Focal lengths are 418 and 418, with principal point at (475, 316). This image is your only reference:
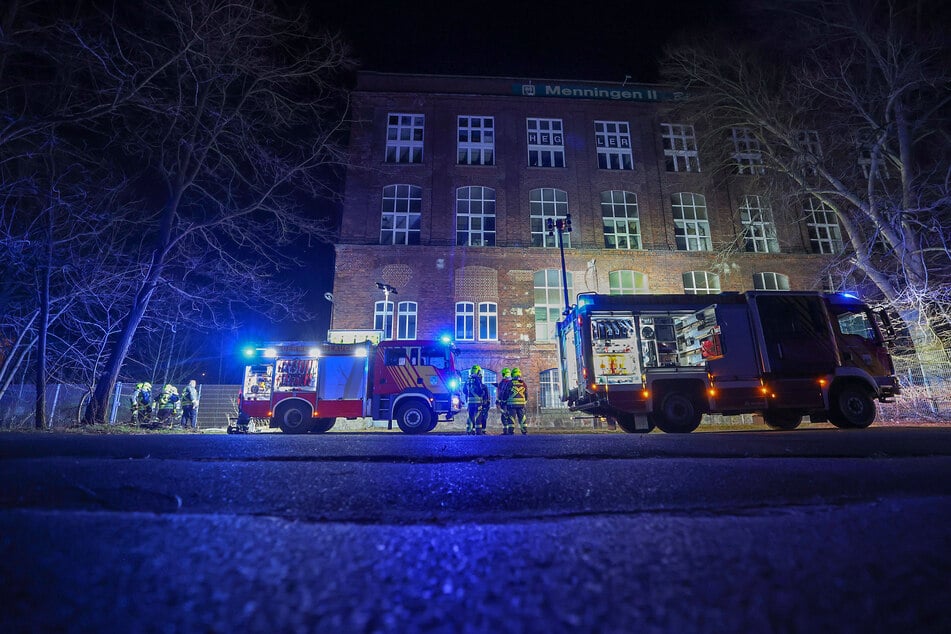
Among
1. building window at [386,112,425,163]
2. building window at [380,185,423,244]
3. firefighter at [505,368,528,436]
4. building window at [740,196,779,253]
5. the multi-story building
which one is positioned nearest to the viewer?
firefighter at [505,368,528,436]

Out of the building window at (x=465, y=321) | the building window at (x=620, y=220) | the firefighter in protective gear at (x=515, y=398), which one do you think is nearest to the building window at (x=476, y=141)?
the building window at (x=620, y=220)

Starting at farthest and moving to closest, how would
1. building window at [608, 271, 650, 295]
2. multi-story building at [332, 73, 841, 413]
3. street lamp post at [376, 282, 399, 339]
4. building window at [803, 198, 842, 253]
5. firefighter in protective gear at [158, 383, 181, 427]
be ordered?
building window at [803, 198, 842, 253]
building window at [608, 271, 650, 295]
multi-story building at [332, 73, 841, 413]
street lamp post at [376, 282, 399, 339]
firefighter in protective gear at [158, 383, 181, 427]

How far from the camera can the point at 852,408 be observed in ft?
32.8

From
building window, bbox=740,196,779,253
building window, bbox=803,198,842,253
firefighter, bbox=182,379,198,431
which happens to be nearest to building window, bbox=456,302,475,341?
firefighter, bbox=182,379,198,431

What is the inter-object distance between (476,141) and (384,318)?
1113 cm

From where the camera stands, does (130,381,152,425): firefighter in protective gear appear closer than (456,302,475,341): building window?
Yes

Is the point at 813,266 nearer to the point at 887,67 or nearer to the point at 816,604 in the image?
the point at 887,67

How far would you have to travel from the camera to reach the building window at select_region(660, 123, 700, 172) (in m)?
23.6

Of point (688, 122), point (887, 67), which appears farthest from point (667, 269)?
point (887, 67)

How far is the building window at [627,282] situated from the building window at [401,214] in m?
10.2

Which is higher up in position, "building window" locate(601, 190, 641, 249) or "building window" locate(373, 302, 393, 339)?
"building window" locate(601, 190, 641, 249)

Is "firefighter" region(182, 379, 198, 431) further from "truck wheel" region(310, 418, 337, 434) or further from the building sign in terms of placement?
the building sign

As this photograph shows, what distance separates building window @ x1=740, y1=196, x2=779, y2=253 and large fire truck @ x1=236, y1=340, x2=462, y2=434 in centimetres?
1973

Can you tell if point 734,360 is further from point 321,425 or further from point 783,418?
point 321,425
